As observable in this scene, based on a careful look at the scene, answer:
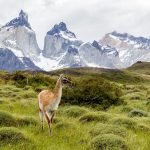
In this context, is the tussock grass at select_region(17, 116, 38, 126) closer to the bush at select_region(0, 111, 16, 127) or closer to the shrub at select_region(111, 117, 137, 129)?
the bush at select_region(0, 111, 16, 127)

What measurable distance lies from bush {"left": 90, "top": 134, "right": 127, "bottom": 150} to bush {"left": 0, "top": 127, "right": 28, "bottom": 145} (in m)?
2.48

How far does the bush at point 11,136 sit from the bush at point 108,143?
2.48m

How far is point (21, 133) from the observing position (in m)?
15.5

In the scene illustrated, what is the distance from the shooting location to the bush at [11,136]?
15.1 meters

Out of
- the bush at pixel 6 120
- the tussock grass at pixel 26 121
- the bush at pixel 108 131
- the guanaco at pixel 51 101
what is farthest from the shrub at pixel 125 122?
the bush at pixel 6 120

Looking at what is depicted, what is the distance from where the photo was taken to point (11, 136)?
50.4 ft

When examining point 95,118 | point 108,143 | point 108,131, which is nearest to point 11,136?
point 108,143

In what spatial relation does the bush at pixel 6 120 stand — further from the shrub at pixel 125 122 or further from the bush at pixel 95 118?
the shrub at pixel 125 122

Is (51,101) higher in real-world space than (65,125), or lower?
higher

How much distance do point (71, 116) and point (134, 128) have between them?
19.1ft

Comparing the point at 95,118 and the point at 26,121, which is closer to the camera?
the point at 26,121

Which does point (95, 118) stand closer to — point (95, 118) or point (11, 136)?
point (95, 118)

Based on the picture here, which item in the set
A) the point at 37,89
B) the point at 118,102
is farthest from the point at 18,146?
the point at 37,89

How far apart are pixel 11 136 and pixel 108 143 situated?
3.46m
